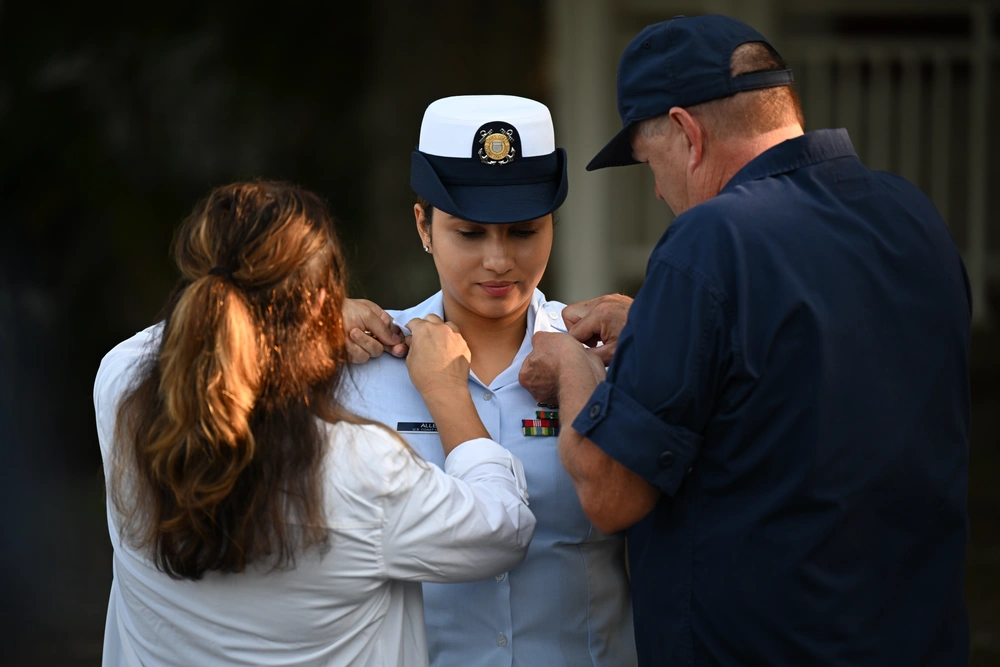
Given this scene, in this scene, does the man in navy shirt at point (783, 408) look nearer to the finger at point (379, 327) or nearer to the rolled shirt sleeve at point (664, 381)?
the rolled shirt sleeve at point (664, 381)

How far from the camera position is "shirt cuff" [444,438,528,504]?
1.64 meters

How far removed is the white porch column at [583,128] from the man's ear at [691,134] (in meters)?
3.38

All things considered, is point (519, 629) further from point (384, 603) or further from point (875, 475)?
point (875, 475)

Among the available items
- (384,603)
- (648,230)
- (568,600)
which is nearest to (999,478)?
(648,230)

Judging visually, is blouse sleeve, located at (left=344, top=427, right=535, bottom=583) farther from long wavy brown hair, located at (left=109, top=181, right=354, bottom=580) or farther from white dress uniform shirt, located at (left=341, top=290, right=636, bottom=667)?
white dress uniform shirt, located at (left=341, top=290, right=636, bottom=667)

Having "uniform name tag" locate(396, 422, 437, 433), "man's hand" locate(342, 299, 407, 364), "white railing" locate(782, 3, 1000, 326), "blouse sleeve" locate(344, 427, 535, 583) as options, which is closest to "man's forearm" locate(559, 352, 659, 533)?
"blouse sleeve" locate(344, 427, 535, 583)

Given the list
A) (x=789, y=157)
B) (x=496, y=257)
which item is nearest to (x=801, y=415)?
(x=789, y=157)

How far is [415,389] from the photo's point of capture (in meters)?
1.97

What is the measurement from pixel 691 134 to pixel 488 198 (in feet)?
1.27

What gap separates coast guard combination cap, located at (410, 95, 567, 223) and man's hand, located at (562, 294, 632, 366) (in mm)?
204

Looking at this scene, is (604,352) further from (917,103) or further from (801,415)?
(917,103)

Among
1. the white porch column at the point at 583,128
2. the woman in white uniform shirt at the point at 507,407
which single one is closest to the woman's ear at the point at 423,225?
the woman in white uniform shirt at the point at 507,407

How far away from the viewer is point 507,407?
6.46 ft

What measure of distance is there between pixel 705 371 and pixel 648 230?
4043 mm
